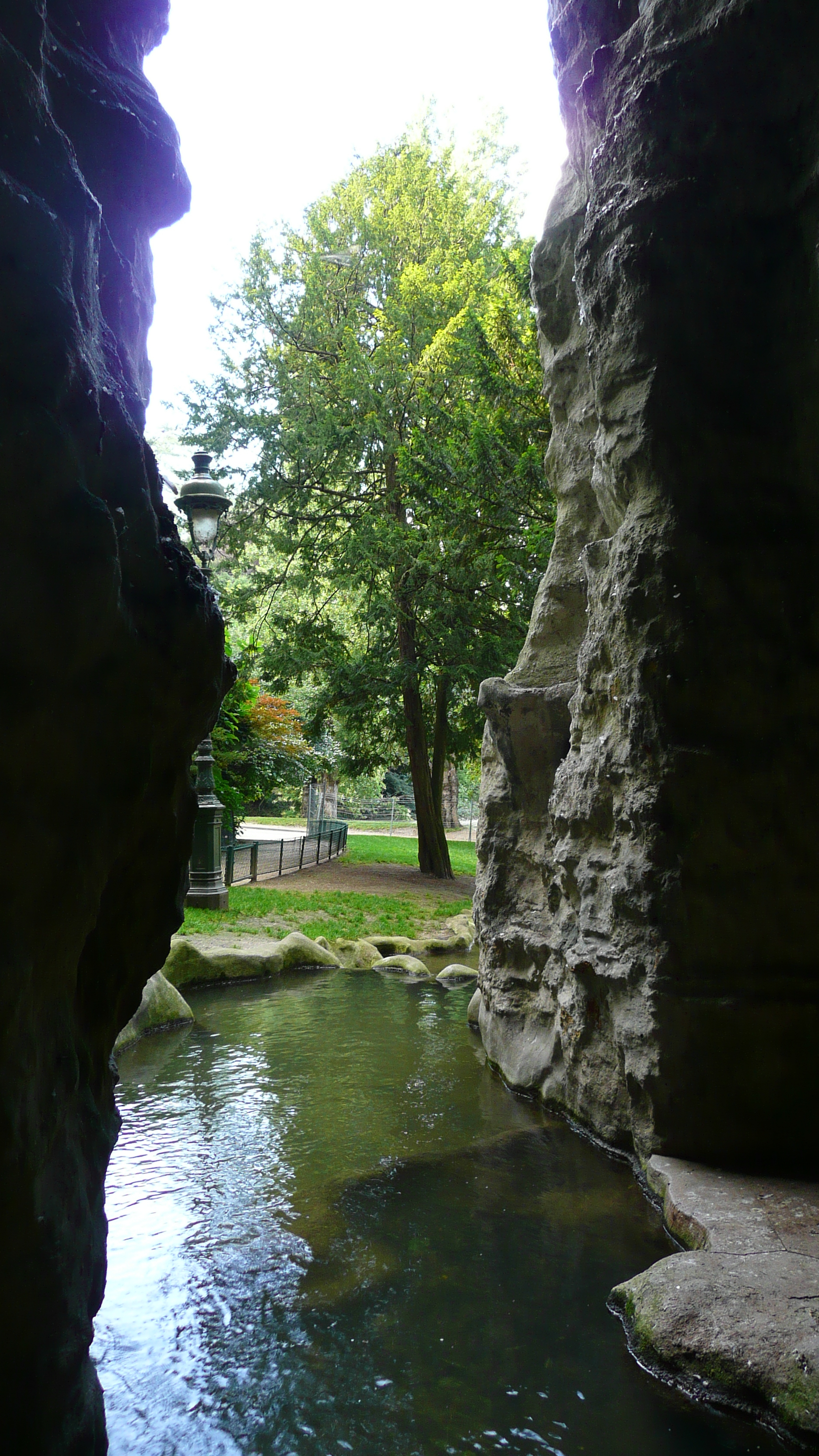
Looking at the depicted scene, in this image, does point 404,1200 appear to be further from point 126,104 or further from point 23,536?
point 126,104

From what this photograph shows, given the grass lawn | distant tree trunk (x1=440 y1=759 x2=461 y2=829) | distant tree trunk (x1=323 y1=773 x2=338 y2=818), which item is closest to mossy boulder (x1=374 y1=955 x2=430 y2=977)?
the grass lawn

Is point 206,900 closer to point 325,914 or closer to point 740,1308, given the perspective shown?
point 325,914

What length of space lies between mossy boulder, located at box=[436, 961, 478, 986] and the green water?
3.30 metres

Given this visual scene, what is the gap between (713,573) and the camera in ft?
16.3

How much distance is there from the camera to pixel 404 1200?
486 centimetres

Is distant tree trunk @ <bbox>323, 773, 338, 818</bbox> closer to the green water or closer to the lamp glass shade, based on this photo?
the lamp glass shade

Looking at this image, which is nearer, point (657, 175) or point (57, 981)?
point (57, 981)

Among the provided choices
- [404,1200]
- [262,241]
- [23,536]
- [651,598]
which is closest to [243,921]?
[404,1200]

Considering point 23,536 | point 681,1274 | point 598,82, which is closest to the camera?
point 23,536

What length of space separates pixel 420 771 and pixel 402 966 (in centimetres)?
848

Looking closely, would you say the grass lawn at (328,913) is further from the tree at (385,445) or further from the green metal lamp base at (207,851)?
the tree at (385,445)

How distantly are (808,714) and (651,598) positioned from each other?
104 centimetres

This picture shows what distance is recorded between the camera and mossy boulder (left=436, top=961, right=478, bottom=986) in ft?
34.5

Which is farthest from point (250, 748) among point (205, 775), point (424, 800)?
point (205, 775)
